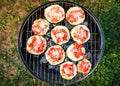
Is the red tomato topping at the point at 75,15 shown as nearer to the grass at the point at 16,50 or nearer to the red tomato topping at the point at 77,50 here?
the red tomato topping at the point at 77,50

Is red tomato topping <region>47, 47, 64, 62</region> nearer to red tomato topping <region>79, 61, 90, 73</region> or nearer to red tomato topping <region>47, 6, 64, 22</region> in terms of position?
red tomato topping <region>79, 61, 90, 73</region>

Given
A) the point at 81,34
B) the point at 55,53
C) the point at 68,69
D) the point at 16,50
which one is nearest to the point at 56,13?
the point at 81,34

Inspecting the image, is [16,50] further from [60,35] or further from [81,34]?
[81,34]

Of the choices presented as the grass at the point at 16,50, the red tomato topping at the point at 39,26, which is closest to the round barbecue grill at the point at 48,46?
the red tomato topping at the point at 39,26

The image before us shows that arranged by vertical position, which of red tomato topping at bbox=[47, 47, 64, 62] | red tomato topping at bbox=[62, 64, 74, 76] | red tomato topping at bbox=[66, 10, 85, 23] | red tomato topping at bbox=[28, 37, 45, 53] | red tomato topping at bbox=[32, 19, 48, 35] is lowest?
red tomato topping at bbox=[62, 64, 74, 76]

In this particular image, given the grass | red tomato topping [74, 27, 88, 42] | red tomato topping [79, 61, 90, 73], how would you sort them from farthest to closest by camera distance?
the grass, red tomato topping [74, 27, 88, 42], red tomato topping [79, 61, 90, 73]

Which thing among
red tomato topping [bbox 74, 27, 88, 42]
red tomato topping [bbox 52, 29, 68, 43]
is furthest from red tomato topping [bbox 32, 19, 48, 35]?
red tomato topping [bbox 74, 27, 88, 42]
